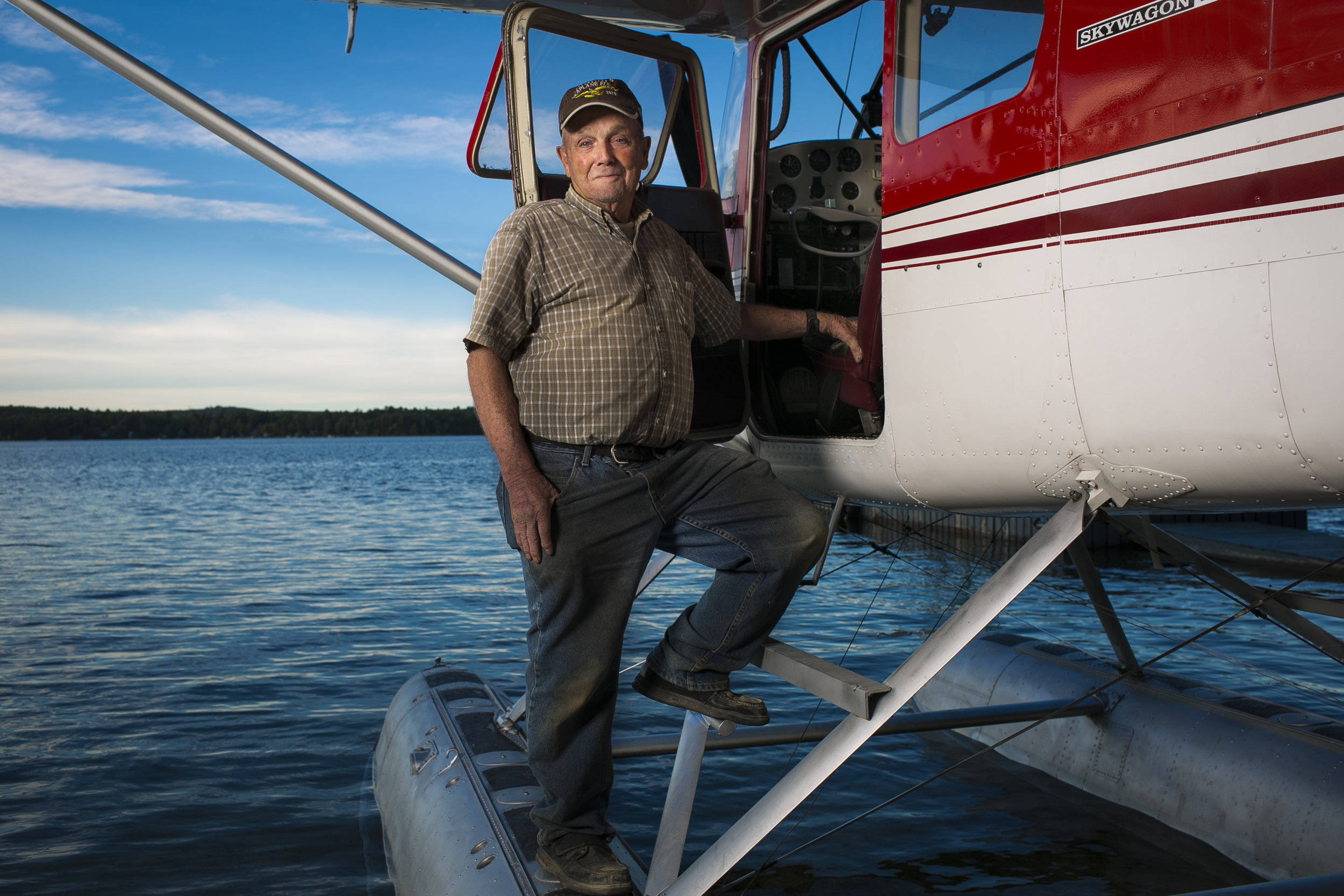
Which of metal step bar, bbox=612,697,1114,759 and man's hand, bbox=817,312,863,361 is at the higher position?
man's hand, bbox=817,312,863,361

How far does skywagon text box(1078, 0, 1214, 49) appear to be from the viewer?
79.4 inches

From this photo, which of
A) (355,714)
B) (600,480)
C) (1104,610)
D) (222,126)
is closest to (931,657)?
(600,480)

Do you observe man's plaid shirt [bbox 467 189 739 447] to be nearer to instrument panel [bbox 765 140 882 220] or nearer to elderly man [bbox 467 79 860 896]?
elderly man [bbox 467 79 860 896]

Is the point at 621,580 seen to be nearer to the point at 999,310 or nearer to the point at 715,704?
the point at 715,704

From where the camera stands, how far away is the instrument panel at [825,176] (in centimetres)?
406

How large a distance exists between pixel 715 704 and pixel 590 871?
1.95 feet

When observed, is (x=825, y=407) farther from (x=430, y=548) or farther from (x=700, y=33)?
(x=430, y=548)

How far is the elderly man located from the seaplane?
27cm

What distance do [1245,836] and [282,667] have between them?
28.9ft

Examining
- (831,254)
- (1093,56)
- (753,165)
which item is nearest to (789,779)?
(1093,56)

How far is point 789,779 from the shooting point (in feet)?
8.68

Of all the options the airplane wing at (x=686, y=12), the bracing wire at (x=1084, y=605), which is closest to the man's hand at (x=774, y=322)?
the bracing wire at (x=1084, y=605)

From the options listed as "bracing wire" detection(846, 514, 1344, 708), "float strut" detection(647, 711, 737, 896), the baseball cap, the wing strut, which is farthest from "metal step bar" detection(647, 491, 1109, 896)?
the wing strut

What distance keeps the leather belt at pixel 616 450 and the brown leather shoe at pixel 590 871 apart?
3.76ft
